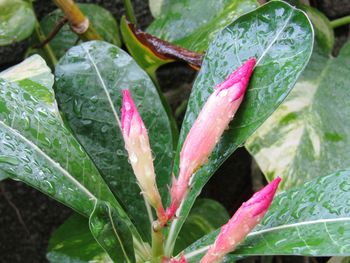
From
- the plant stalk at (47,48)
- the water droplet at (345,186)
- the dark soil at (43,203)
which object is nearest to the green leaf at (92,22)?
the plant stalk at (47,48)

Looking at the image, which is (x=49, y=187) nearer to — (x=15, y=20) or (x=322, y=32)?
(x=15, y=20)

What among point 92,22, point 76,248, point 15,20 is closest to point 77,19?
point 15,20

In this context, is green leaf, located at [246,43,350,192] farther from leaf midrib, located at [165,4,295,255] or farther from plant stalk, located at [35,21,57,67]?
plant stalk, located at [35,21,57,67]

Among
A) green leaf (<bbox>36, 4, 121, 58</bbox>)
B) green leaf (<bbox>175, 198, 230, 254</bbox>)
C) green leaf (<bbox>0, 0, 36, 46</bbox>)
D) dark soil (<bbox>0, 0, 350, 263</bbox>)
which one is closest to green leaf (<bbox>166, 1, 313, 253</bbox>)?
green leaf (<bbox>175, 198, 230, 254</bbox>)

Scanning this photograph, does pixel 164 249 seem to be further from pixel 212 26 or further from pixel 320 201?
pixel 212 26

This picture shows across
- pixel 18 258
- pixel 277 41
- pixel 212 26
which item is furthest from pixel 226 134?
pixel 18 258
